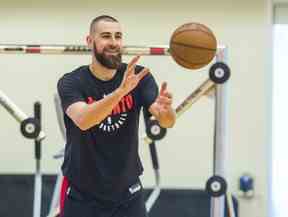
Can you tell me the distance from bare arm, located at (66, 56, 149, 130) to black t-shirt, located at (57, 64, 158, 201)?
0.14 metres

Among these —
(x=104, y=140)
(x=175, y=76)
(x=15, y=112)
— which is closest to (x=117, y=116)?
(x=104, y=140)

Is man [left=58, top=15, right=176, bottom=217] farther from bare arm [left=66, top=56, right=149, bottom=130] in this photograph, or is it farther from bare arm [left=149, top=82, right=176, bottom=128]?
bare arm [left=66, top=56, right=149, bottom=130]

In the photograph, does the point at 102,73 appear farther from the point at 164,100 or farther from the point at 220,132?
the point at 220,132

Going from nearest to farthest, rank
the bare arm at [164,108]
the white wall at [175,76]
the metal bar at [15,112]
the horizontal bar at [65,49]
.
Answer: the bare arm at [164,108], the horizontal bar at [65,49], the metal bar at [15,112], the white wall at [175,76]

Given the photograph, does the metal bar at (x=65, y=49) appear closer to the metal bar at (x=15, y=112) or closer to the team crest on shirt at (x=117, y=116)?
the metal bar at (x=15, y=112)

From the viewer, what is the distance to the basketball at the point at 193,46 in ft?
10.3

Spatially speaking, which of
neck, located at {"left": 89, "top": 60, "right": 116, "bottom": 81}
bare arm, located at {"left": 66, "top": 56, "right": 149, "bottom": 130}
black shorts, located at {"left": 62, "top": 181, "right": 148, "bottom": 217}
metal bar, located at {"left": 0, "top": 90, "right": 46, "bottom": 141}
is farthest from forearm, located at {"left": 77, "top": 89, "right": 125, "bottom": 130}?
metal bar, located at {"left": 0, "top": 90, "right": 46, "bottom": 141}

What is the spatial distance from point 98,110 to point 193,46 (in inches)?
32.1

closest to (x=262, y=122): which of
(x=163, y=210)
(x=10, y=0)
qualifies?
(x=163, y=210)

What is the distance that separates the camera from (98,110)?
101 inches

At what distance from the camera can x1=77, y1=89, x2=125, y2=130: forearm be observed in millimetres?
2523

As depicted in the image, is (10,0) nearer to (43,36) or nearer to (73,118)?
(43,36)

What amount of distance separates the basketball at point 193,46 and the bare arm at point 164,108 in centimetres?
44

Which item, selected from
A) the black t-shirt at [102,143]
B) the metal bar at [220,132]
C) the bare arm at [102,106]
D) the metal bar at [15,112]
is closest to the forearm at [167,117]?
the black t-shirt at [102,143]
